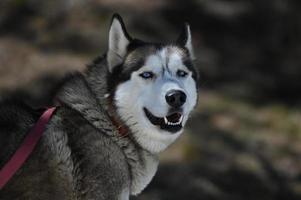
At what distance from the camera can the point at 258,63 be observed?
13.3m

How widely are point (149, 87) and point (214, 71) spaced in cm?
792

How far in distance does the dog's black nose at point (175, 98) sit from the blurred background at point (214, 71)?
3.13 metres

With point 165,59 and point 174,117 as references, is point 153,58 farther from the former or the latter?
point 174,117

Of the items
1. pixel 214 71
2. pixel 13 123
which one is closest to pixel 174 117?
pixel 13 123

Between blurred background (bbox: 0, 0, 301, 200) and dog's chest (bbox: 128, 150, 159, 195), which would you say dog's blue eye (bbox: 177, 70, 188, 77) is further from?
blurred background (bbox: 0, 0, 301, 200)

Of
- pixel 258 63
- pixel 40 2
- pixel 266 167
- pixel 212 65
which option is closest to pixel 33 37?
pixel 40 2

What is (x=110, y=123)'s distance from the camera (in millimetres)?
4938

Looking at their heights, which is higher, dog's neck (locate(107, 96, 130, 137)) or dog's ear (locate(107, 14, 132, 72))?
dog's ear (locate(107, 14, 132, 72))

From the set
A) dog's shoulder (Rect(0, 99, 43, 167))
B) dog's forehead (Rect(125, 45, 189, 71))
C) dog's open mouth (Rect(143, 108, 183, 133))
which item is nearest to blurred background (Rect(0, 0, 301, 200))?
dog's open mouth (Rect(143, 108, 183, 133))

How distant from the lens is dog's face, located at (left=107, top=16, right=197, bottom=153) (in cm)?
490

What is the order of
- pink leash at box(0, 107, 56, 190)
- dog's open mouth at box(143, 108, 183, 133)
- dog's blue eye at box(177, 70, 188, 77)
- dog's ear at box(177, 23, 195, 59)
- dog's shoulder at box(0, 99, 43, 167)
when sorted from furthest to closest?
dog's ear at box(177, 23, 195, 59)
dog's blue eye at box(177, 70, 188, 77)
dog's open mouth at box(143, 108, 183, 133)
dog's shoulder at box(0, 99, 43, 167)
pink leash at box(0, 107, 56, 190)

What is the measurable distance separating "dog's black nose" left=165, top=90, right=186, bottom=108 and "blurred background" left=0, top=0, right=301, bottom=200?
3131 mm

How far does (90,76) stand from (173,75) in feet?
1.98

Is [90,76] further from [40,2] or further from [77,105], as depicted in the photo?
[40,2]
